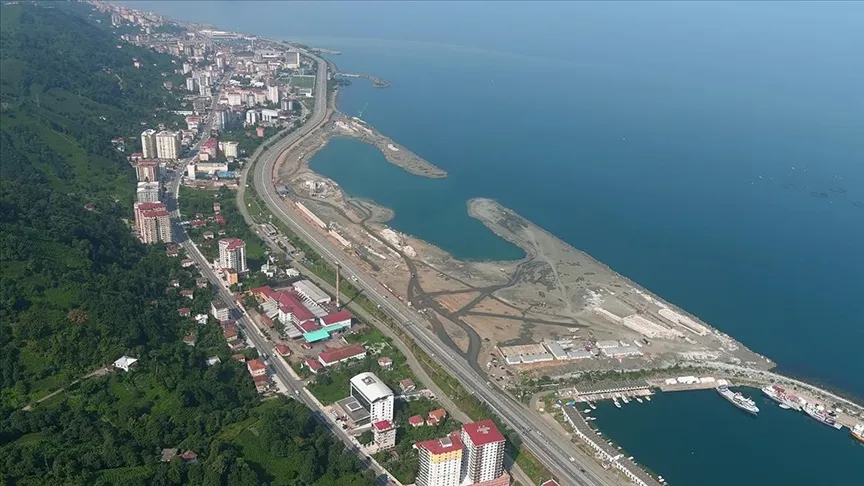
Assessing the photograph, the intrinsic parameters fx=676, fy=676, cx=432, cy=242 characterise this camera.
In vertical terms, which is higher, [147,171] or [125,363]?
[147,171]

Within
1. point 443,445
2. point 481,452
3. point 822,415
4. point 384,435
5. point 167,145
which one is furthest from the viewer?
point 167,145

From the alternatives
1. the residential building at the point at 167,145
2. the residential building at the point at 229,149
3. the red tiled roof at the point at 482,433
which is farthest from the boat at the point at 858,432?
the residential building at the point at 167,145

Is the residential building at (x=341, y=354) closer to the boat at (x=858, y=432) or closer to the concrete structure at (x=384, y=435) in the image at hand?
the concrete structure at (x=384, y=435)

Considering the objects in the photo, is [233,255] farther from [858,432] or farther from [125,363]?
[858,432]

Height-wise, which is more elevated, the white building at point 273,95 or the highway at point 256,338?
the white building at point 273,95

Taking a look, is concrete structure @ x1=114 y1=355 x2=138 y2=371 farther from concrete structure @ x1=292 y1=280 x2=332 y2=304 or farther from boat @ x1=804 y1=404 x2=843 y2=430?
boat @ x1=804 y1=404 x2=843 y2=430

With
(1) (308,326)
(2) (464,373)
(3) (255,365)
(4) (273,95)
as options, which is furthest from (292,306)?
(4) (273,95)
